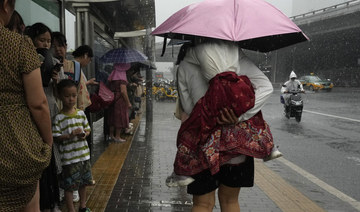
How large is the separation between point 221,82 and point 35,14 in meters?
3.71

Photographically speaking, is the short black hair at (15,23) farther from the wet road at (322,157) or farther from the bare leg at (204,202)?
the wet road at (322,157)

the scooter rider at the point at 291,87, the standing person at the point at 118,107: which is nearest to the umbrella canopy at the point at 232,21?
the standing person at the point at 118,107

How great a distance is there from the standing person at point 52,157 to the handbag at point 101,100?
74.9 inches

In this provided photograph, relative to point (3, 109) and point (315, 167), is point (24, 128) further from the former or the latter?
point (315, 167)

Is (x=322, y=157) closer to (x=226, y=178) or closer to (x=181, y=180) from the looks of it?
(x=226, y=178)

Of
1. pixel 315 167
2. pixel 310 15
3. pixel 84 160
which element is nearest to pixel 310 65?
pixel 310 15

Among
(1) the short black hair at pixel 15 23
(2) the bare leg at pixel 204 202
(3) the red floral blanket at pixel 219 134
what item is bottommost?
(2) the bare leg at pixel 204 202

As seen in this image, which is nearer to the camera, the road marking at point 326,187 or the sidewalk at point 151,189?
the sidewalk at point 151,189

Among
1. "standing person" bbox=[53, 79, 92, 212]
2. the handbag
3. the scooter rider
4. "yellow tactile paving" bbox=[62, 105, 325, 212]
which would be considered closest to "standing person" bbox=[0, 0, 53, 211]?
"standing person" bbox=[53, 79, 92, 212]

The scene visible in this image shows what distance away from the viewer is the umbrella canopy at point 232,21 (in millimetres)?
2398

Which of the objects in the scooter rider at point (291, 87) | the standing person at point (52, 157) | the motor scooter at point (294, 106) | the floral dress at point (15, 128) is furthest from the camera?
the scooter rider at point (291, 87)

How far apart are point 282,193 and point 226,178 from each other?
230 centimetres

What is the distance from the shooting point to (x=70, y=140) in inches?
135

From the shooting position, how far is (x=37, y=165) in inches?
73.7
